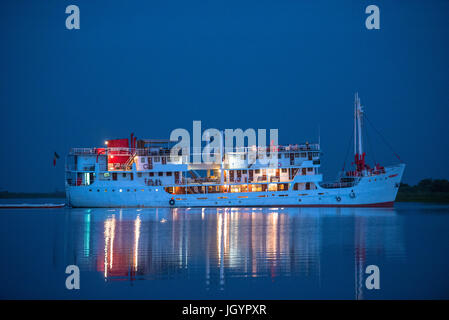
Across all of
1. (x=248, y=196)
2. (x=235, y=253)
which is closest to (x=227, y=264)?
(x=235, y=253)

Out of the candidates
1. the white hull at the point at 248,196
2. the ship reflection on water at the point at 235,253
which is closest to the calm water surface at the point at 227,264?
the ship reflection on water at the point at 235,253

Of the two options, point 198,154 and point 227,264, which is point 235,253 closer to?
point 227,264

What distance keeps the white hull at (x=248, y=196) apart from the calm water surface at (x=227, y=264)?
21.7 metres

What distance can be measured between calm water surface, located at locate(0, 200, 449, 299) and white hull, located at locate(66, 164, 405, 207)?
71.3ft

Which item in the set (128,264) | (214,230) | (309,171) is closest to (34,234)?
(214,230)

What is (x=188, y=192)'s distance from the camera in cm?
4797

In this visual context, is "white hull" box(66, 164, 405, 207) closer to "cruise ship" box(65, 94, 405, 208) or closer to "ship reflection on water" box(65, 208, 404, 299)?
"cruise ship" box(65, 94, 405, 208)

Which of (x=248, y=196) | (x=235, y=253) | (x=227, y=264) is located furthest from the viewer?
(x=248, y=196)

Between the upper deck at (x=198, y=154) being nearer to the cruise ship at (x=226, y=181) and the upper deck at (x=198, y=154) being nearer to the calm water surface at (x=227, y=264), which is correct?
the cruise ship at (x=226, y=181)

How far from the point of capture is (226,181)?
47.7m

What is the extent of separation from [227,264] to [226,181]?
112 feet
